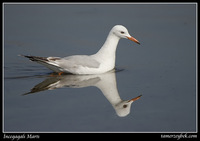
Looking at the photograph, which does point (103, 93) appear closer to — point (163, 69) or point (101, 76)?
point (101, 76)

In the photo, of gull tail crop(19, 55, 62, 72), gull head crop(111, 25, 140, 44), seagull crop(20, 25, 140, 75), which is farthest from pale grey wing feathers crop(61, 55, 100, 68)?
gull head crop(111, 25, 140, 44)

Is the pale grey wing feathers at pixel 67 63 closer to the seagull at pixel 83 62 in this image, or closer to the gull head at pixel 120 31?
the seagull at pixel 83 62

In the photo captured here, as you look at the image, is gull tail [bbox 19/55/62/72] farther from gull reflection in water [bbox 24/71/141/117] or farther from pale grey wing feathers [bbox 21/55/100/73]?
gull reflection in water [bbox 24/71/141/117]

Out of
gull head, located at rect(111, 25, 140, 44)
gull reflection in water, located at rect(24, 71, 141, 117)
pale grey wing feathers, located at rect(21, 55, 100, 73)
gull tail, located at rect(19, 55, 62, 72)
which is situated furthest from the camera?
gull head, located at rect(111, 25, 140, 44)

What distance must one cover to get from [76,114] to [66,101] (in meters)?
0.71

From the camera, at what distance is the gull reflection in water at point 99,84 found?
7.61m

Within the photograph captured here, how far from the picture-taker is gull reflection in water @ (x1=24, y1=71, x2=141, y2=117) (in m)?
7.61

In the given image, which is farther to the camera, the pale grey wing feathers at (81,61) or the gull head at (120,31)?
the gull head at (120,31)

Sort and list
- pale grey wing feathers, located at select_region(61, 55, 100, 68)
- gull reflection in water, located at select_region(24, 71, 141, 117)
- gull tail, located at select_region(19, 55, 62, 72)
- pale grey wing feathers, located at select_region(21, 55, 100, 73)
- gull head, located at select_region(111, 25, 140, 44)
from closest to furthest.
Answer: gull reflection in water, located at select_region(24, 71, 141, 117) → gull tail, located at select_region(19, 55, 62, 72) → pale grey wing feathers, located at select_region(21, 55, 100, 73) → pale grey wing feathers, located at select_region(61, 55, 100, 68) → gull head, located at select_region(111, 25, 140, 44)

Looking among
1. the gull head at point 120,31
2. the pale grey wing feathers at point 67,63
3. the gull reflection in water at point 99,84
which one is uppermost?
the gull head at point 120,31

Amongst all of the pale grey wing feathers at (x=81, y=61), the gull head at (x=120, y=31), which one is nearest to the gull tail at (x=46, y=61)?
the pale grey wing feathers at (x=81, y=61)

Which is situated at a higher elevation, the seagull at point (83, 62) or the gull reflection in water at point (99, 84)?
the seagull at point (83, 62)

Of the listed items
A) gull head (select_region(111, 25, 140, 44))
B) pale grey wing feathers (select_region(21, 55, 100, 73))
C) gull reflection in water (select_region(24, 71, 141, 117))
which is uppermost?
gull head (select_region(111, 25, 140, 44))

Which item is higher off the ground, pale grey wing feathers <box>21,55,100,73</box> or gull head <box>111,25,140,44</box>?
gull head <box>111,25,140,44</box>
